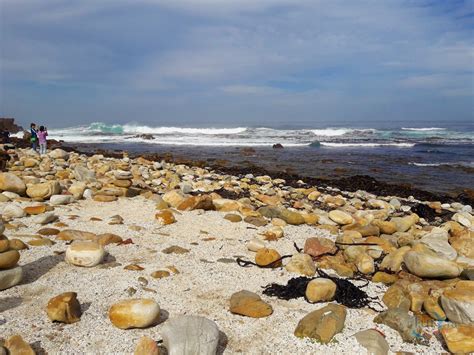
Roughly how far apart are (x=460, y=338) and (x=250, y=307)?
146 cm

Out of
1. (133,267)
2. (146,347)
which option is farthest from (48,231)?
(146,347)

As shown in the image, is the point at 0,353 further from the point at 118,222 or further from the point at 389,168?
the point at 389,168

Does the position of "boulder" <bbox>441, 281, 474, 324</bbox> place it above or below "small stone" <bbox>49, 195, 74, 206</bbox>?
below

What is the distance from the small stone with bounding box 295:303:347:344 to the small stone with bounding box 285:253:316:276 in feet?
3.40

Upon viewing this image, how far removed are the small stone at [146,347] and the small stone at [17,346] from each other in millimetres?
609

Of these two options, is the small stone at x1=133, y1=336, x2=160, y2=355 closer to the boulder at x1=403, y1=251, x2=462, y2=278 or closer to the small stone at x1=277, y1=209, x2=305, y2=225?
the boulder at x1=403, y1=251, x2=462, y2=278

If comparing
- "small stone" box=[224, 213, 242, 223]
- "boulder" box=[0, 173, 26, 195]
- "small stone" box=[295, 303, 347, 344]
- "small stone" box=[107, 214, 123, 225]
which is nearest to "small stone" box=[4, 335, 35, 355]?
"small stone" box=[295, 303, 347, 344]

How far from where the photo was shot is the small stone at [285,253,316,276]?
398 cm

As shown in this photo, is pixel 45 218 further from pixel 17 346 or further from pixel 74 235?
pixel 17 346

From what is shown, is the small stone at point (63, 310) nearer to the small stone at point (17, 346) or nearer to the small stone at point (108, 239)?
the small stone at point (17, 346)

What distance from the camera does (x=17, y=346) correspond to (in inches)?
90.8

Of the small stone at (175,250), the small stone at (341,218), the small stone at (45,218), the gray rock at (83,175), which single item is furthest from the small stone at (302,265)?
the gray rock at (83,175)

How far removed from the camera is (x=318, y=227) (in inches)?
232

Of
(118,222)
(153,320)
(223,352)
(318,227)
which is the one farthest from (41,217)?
(318,227)
